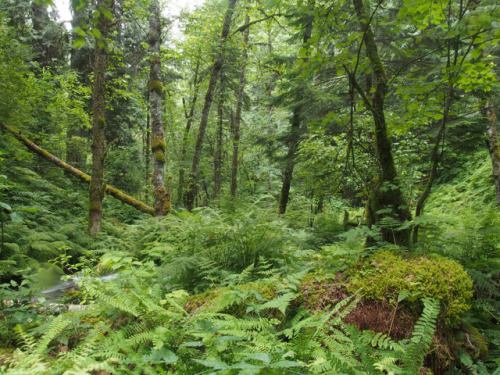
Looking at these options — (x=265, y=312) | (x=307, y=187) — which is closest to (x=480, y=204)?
(x=307, y=187)

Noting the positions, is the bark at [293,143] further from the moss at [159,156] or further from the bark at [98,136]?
the bark at [98,136]

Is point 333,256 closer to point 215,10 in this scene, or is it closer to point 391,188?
point 391,188

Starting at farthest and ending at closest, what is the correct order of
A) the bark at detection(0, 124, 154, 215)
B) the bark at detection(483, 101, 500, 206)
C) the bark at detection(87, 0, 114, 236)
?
the bark at detection(0, 124, 154, 215) < the bark at detection(87, 0, 114, 236) < the bark at detection(483, 101, 500, 206)

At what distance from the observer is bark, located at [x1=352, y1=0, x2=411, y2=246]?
300 centimetres

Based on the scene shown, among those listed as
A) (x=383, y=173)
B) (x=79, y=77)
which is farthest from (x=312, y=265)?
(x=79, y=77)

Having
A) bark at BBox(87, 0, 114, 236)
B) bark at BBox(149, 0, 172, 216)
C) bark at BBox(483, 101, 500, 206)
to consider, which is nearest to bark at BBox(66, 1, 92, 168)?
bark at BBox(87, 0, 114, 236)

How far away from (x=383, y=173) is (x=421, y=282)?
1.49 m

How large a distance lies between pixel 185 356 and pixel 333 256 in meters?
1.89

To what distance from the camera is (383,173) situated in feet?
10.4

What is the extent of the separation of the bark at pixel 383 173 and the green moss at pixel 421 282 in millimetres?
669

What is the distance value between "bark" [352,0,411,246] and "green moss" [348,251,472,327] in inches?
26.3

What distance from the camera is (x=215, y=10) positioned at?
925cm

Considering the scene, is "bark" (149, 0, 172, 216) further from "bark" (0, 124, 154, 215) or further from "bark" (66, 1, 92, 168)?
"bark" (66, 1, 92, 168)

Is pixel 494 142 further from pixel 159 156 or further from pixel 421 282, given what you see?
pixel 159 156
